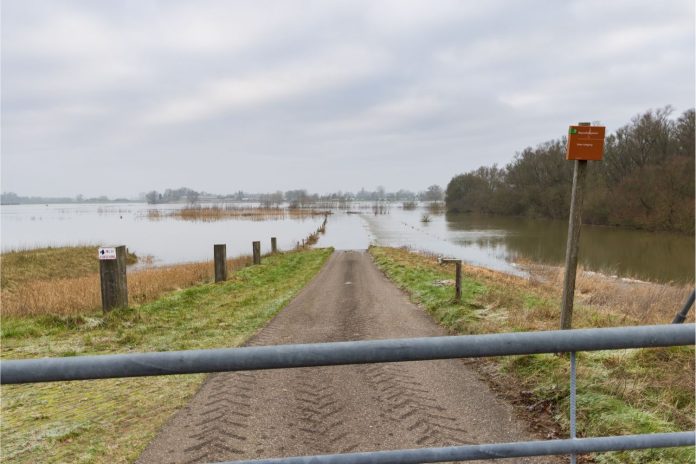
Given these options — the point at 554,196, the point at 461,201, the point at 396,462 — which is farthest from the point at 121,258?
the point at 461,201

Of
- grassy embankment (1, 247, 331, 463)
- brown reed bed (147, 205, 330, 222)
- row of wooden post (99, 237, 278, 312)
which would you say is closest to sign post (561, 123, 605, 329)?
grassy embankment (1, 247, 331, 463)

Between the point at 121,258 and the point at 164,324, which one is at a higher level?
the point at 121,258

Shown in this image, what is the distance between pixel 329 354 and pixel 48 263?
3203cm

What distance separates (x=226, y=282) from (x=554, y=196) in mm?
65405

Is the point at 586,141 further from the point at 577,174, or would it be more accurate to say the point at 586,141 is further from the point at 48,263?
the point at 48,263

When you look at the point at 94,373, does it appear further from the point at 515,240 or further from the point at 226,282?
the point at 515,240

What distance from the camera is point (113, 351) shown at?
22.1 feet

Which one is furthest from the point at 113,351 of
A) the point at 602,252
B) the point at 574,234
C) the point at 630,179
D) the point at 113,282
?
the point at 630,179

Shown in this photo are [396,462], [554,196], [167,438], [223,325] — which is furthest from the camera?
[554,196]

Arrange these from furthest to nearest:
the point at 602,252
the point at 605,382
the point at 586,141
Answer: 1. the point at 602,252
2. the point at 586,141
3. the point at 605,382

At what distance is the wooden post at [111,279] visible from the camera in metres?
8.71

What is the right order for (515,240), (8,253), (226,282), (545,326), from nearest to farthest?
(545,326) → (226,282) → (8,253) → (515,240)

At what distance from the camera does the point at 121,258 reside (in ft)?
29.7

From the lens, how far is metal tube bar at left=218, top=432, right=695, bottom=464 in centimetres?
132
